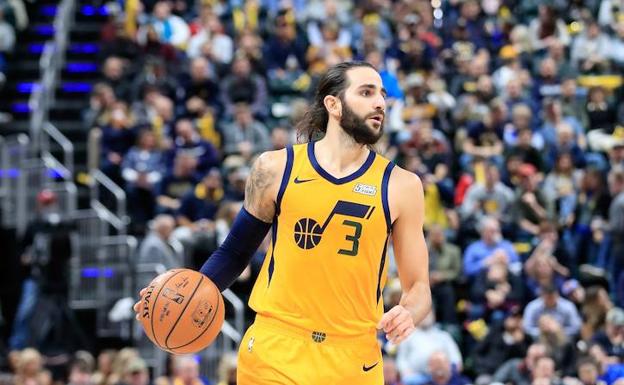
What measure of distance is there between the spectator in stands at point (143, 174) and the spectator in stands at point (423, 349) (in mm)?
4917

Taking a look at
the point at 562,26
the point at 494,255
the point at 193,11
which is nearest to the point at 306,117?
the point at 494,255

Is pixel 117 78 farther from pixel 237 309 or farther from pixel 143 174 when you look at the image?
pixel 237 309

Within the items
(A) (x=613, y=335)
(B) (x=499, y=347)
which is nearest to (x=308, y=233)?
(A) (x=613, y=335)

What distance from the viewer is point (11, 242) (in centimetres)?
1841

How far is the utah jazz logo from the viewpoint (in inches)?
278

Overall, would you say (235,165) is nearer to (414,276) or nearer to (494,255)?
(494,255)

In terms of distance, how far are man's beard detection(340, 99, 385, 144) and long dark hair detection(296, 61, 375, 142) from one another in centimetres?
14

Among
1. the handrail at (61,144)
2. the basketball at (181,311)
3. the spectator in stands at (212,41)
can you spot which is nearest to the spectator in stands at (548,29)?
the spectator in stands at (212,41)

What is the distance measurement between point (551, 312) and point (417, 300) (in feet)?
26.7

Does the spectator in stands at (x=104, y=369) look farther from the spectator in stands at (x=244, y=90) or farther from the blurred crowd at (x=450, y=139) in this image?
the spectator in stands at (x=244, y=90)

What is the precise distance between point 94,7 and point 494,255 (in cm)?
1111

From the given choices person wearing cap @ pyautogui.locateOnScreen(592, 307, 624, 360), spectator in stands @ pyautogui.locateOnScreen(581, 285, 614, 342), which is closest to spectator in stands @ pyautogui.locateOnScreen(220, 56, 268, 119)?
spectator in stands @ pyautogui.locateOnScreen(581, 285, 614, 342)

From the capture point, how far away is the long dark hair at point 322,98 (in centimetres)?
744

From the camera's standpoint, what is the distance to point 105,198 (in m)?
18.6
